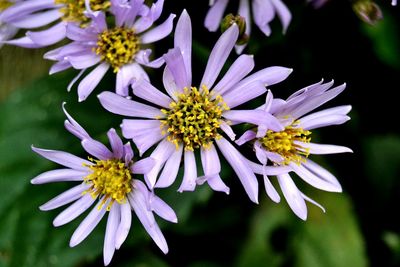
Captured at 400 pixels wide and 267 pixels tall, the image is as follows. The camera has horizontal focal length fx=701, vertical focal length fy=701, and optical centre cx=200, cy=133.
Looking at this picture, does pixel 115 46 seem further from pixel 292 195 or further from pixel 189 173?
pixel 292 195

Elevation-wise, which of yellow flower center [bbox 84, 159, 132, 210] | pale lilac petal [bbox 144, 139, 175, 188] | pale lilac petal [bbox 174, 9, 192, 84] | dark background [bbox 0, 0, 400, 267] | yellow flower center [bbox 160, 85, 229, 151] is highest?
pale lilac petal [bbox 174, 9, 192, 84]

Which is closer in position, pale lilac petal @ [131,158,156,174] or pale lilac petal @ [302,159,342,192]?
pale lilac petal @ [131,158,156,174]

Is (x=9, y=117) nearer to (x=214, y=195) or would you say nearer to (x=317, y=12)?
(x=214, y=195)

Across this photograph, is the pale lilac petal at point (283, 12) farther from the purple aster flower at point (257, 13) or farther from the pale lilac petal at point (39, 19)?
the pale lilac petal at point (39, 19)

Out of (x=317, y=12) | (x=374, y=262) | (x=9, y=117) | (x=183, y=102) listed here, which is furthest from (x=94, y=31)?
(x=374, y=262)

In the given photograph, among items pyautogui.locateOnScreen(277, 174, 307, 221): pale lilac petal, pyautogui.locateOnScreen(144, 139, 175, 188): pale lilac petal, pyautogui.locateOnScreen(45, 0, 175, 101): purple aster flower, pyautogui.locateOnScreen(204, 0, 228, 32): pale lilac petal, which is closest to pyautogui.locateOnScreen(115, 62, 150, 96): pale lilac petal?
pyautogui.locateOnScreen(45, 0, 175, 101): purple aster flower

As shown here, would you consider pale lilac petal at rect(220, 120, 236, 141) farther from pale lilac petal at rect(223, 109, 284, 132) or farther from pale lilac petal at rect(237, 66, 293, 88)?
pale lilac petal at rect(237, 66, 293, 88)

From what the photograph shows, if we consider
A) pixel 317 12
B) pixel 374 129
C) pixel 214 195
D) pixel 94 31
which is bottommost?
pixel 214 195
